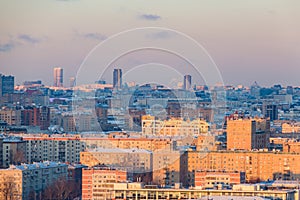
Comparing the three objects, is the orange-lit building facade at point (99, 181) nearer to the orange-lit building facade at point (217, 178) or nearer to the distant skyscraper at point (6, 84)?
the orange-lit building facade at point (217, 178)

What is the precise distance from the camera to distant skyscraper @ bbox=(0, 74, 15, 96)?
40.2 metres

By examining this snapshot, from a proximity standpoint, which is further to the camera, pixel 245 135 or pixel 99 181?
pixel 245 135

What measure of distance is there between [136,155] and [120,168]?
6.14 ft

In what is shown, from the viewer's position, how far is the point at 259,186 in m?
14.5

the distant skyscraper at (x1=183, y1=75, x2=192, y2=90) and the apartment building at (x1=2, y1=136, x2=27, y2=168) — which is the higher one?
the distant skyscraper at (x1=183, y1=75, x2=192, y2=90)

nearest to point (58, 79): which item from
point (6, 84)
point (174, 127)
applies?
point (6, 84)

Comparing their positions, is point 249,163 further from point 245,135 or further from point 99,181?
point 99,181

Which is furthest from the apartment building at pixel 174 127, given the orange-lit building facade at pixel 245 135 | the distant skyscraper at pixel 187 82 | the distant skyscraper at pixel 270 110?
the distant skyscraper at pixel 270 110

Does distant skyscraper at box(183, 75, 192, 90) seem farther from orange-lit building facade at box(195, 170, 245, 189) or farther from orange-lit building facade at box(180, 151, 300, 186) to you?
orange-lit building facade at box(195, 170, 245, 189)

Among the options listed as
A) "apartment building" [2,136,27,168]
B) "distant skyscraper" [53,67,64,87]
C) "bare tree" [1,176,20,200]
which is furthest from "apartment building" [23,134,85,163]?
"distant skyscraper" [53,67,64,87]

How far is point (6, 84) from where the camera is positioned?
4128cm

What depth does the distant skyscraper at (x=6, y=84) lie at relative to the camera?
4025 cm

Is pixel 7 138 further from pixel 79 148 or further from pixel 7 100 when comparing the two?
pixel 7 100

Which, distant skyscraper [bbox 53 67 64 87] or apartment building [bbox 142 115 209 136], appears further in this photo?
distant skyscraper [bbox 53 67 64 87]
